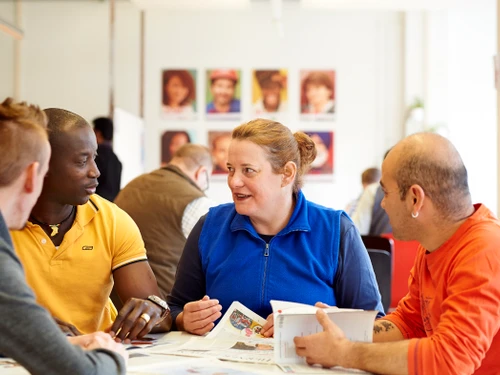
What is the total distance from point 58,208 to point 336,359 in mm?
1013

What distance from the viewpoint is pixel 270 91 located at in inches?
410

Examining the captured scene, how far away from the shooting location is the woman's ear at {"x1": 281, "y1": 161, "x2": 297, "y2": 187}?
2521 millimetres

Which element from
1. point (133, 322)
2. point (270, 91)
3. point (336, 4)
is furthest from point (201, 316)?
→ point (270, 91)

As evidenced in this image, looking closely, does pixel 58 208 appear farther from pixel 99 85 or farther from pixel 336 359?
pixel 99 85

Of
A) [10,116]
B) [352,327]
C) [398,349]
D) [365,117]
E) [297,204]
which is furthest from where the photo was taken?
[365,117]

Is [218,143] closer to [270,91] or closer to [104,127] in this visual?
[270,91]

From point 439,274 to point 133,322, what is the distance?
33.8 inches

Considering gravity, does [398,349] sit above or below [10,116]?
below

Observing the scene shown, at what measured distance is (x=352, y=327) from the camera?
1789mm

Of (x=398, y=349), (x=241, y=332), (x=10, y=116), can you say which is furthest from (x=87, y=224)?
(x=398, y=349)

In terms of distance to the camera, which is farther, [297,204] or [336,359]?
[297,204]

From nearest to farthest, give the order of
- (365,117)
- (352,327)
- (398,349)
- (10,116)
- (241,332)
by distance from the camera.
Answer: (10,116), (398,349), (352,327), (241,332), (365,117)

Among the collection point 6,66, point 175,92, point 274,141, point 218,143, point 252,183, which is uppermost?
point 6,66

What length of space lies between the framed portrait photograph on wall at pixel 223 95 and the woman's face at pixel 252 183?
805cm
